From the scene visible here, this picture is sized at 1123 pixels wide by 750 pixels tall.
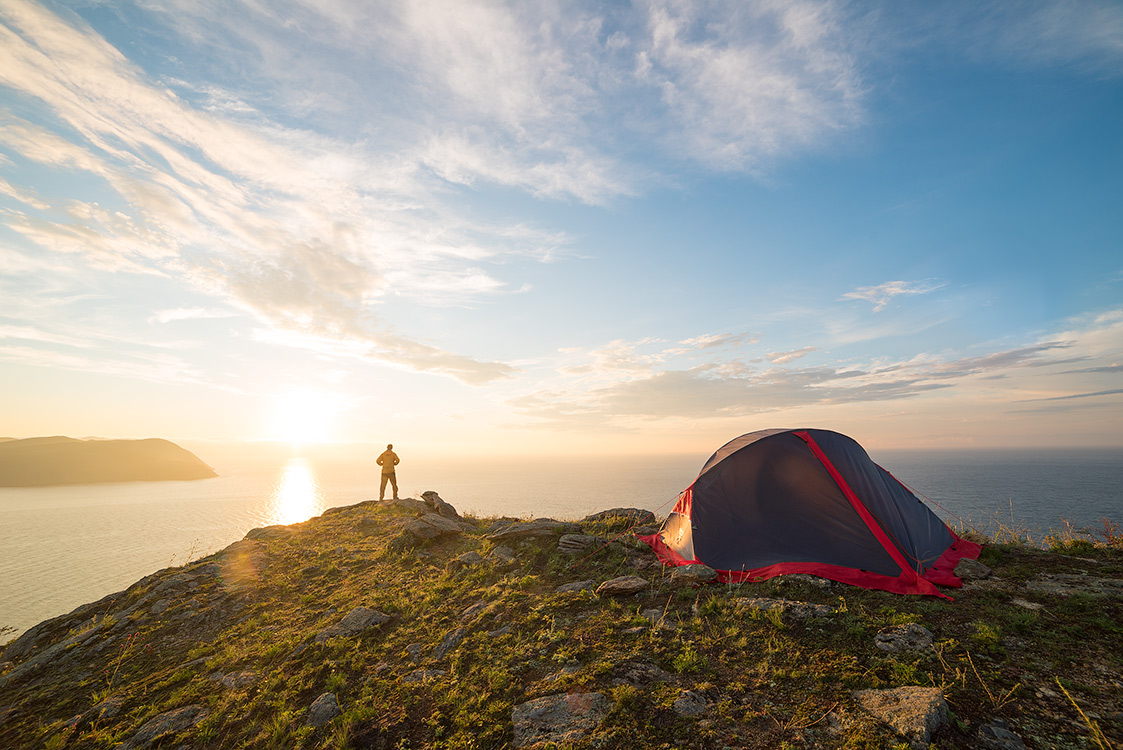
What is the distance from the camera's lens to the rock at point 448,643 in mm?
7943

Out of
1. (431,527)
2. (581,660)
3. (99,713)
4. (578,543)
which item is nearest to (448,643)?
(581,660)

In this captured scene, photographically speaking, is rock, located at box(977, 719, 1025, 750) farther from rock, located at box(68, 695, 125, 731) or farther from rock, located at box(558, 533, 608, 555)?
rock, located at box(68, 695, 125, 731)

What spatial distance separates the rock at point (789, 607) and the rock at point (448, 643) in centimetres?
569

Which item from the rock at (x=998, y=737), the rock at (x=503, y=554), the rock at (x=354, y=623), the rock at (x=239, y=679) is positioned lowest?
the rock at (x=239, y=679)

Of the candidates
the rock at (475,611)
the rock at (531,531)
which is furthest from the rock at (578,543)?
the rock at (475,611)

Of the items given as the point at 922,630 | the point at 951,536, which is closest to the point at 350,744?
the point at 922,630

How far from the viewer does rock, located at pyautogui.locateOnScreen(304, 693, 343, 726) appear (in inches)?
260

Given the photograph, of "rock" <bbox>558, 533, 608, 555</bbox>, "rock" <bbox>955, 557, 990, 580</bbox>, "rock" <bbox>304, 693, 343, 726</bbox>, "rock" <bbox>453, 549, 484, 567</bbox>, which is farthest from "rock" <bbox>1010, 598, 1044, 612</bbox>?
"rock" <bbox>304, 693, 343, 726</bbox>

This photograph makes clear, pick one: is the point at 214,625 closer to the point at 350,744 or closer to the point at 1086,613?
the point at 350,744

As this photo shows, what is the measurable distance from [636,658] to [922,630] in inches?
185

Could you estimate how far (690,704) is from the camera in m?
5.60

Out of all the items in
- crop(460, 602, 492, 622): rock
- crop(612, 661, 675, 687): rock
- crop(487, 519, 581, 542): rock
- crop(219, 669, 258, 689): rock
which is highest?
crop(487, 519, 581, 542): rock

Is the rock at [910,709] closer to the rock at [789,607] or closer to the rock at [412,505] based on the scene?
the rock at [789,607]

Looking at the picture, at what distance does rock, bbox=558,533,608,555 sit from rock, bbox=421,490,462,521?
6626mm
